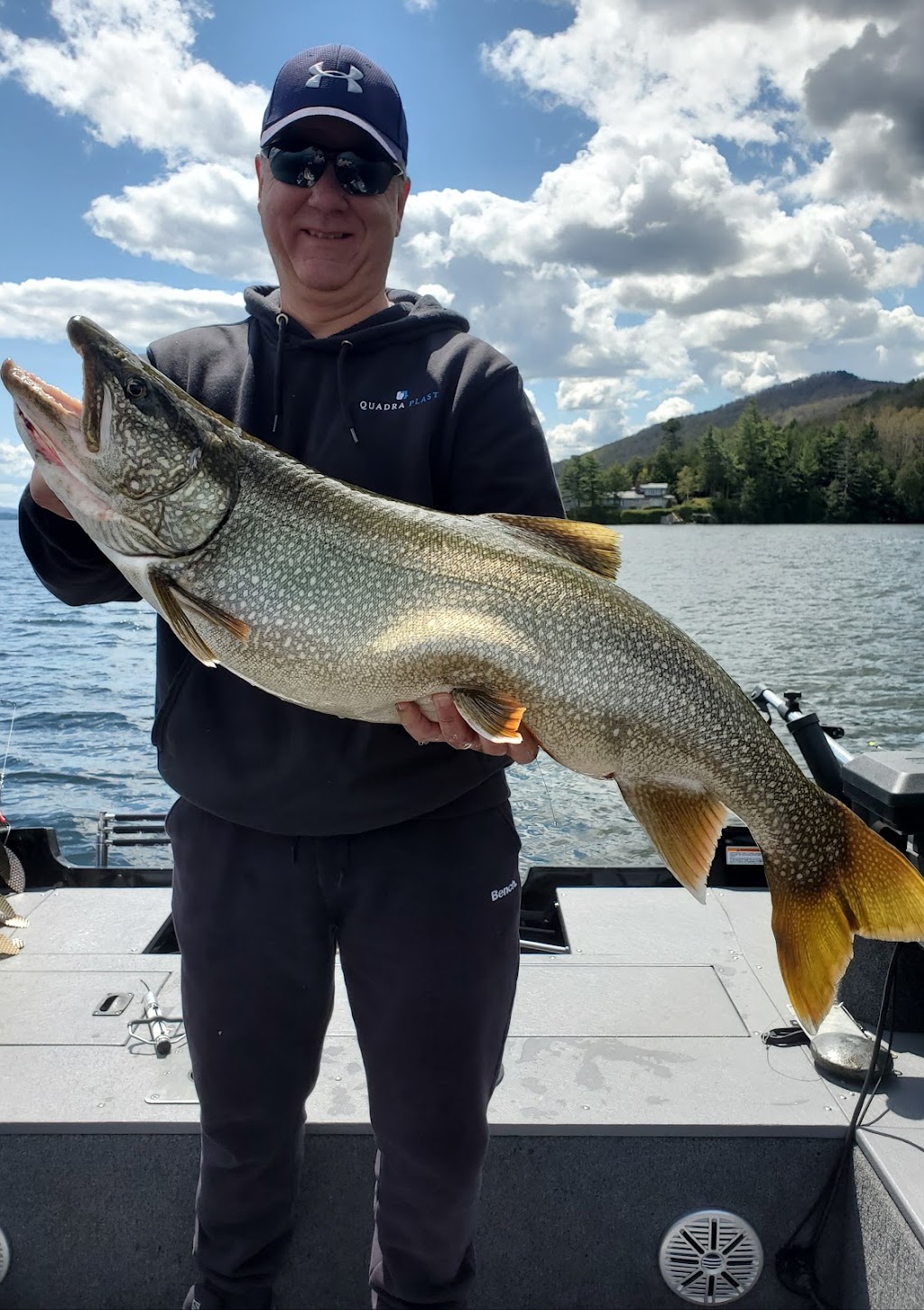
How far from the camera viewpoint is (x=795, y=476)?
94750 millimetres

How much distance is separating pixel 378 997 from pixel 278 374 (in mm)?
1703

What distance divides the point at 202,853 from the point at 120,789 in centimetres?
1047

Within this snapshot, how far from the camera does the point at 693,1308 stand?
3002mm

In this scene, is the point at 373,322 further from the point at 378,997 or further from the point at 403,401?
the point at 378,997

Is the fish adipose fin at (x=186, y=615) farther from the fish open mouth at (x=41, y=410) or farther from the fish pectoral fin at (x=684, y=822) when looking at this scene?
the fish pectoral fin at (x=684, y=822)

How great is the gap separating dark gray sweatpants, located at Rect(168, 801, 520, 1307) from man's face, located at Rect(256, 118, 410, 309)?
1.49 meters

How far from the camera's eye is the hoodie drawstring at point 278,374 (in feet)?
8.69

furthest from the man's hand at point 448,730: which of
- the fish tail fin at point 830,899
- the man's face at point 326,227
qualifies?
the man's face at point 326,227

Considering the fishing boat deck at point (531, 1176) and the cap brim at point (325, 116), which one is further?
the fishing boat deck at point (531, 1176)

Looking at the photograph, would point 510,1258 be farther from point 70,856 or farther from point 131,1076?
point 70,856

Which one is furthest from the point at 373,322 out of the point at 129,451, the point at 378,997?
the point at 378,997

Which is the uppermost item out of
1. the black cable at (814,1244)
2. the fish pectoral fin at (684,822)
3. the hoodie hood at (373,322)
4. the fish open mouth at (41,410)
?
the hoodie hood at (373,322)

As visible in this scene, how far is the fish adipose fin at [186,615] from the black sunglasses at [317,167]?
113 cm

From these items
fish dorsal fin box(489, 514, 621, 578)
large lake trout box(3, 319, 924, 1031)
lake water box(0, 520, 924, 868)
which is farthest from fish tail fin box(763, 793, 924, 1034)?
lake water box(0, 520, 924, 868)
